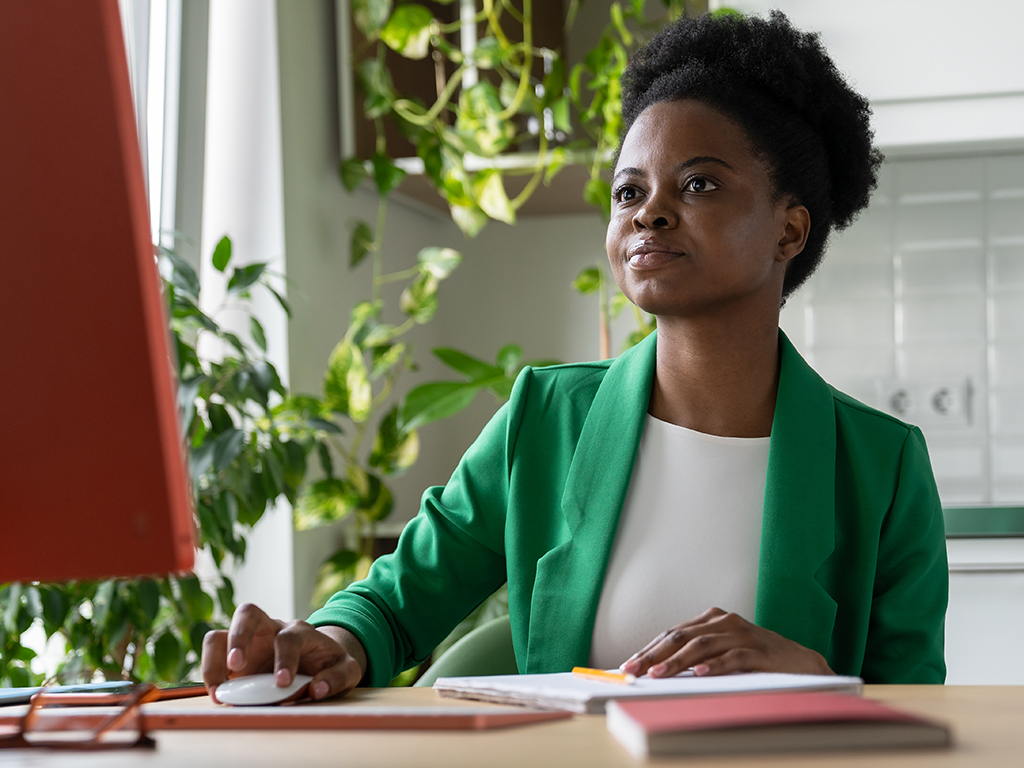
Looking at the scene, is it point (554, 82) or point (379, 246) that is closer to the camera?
point (554, 82)

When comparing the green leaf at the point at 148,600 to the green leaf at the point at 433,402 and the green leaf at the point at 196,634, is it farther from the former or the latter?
the green leaf at the point at 433,402

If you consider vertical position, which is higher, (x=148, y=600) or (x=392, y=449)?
(x=392, y=449)

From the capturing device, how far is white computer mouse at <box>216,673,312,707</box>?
0.79m

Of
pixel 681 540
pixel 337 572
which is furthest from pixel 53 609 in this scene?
pixel 681 540

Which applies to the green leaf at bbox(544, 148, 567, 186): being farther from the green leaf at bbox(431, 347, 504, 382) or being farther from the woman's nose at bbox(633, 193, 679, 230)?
the woman's nose at bbox(633, 193, 679, 230)

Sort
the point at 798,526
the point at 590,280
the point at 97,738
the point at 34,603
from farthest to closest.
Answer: the point at 590,280
the point at 34,603
the point at 798,526
the point at 97,738

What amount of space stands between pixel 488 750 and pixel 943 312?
7.24 ft

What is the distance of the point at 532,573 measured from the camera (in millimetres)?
1209

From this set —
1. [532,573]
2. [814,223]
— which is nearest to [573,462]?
[532,573]

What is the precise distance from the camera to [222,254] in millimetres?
2016

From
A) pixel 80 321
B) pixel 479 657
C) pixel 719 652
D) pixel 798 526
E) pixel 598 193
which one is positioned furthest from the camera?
pixel 598 193

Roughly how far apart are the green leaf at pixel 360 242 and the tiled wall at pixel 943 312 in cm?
111

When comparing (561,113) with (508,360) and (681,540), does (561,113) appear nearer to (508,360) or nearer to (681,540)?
(508,360)

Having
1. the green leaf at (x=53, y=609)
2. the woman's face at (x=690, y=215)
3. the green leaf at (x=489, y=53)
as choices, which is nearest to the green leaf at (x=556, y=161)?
the green leaf at (x=489, y=53)
